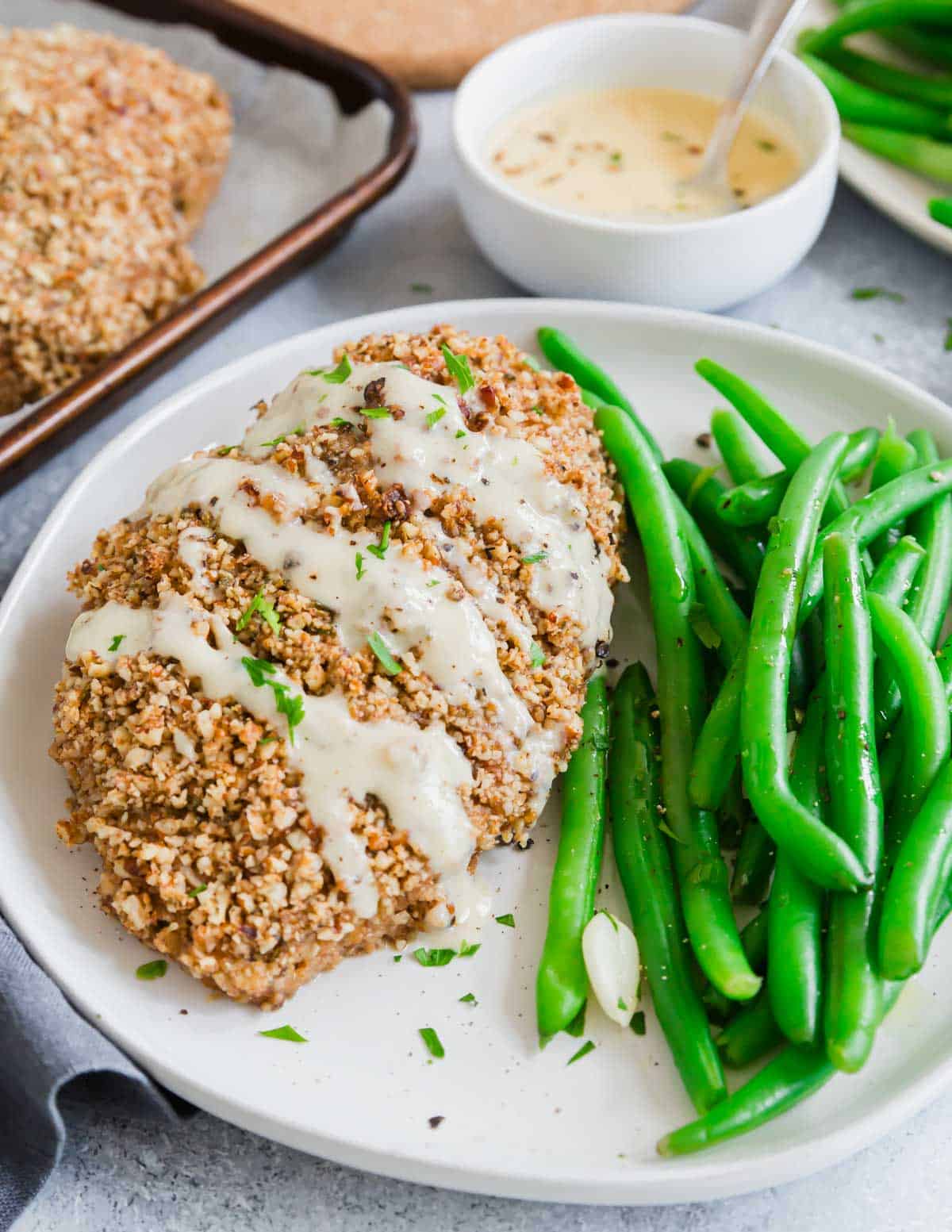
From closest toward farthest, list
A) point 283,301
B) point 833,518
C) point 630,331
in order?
point 833,518 < point 630,331 < point 283,301

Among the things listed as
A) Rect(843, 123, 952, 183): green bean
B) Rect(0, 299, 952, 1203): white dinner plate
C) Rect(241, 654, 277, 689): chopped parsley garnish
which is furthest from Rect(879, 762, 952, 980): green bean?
Rect(843, 123, 952, 183): green bean

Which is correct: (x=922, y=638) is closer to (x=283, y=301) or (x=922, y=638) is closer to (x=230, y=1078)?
(x=230, y=1078)

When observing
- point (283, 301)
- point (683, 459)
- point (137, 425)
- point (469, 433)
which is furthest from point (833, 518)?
point (283, 301)

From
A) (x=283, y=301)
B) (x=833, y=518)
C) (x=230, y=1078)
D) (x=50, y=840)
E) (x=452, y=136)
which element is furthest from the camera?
(x=283, y=301)

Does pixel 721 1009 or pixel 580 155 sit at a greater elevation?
pixel 580 155

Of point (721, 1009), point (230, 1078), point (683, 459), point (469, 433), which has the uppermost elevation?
point (469, 433)

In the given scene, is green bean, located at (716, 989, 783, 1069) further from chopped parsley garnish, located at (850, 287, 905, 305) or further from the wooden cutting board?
the wooden cutting board

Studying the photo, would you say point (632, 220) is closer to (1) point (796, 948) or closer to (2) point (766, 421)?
(2) point (766, 421)
